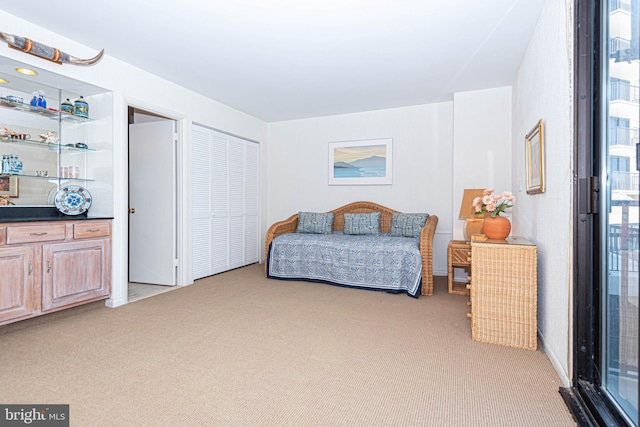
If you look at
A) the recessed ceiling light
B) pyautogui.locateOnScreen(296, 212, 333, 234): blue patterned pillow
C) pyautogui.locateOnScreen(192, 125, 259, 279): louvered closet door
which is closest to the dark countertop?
the recessed ceiling light

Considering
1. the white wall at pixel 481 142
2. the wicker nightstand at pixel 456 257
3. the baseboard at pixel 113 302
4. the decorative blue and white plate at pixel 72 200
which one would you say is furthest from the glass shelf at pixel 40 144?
the white wall at pixel 481 142

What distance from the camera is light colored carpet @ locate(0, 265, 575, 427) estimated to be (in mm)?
1623

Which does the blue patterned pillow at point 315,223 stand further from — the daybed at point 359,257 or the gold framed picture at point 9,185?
the gold framed picture at point 9,185

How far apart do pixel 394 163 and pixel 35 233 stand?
13.7 ft

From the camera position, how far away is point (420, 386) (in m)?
1.86

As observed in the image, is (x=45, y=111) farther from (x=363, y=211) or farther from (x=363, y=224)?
(x=363, y=211)

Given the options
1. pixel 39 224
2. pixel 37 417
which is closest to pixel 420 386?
pixel 37 417

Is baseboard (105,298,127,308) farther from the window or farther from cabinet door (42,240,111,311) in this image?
the window

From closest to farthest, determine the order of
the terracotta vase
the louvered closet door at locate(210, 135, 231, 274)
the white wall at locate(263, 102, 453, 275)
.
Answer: the terracotta vase, the louvered closet door at locate(210, 135, 231, 274), the white wall at locate(263, 102, 453, 275)

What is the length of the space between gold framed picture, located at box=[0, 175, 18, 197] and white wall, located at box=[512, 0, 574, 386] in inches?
167

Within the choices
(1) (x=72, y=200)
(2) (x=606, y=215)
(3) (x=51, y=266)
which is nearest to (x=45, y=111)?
(1) (x=72, y=200)

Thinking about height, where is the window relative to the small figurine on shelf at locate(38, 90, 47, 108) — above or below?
below

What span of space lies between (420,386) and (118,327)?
92.5 inches

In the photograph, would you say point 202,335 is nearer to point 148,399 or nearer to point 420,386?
point 148,399
